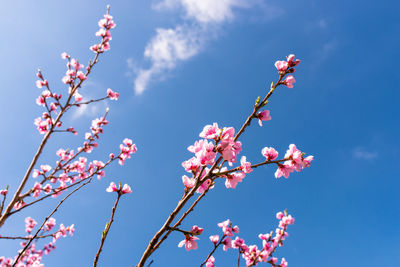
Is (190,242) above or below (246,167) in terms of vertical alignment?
below

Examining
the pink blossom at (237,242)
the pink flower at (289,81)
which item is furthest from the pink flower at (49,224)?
the pink flower at (289,81)

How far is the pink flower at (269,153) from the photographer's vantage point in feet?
7.63

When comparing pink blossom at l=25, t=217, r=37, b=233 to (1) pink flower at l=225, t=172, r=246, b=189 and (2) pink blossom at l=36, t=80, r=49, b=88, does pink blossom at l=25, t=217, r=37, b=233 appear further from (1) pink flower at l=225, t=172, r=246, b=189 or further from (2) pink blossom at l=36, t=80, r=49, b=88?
Answer: (1) pink flower at l=225, t=172, r=246, b=189

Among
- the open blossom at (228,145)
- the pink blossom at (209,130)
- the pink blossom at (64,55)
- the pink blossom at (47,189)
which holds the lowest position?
the open blossom at (228,145)

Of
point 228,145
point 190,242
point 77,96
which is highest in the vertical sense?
point 77,96

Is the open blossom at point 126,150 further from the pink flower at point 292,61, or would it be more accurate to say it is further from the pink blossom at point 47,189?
the pink flower at point 292,61

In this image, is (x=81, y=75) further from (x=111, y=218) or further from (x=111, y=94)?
(x=111, y=218)

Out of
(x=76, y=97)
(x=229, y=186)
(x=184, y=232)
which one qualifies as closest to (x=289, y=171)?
(x=229, y=186)

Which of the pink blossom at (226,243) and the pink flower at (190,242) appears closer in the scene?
the pink flower at (190,242)

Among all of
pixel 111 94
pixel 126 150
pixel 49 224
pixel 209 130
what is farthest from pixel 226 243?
pixel 49 224

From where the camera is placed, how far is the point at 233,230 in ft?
17.8

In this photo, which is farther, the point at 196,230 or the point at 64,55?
the point at 64,55

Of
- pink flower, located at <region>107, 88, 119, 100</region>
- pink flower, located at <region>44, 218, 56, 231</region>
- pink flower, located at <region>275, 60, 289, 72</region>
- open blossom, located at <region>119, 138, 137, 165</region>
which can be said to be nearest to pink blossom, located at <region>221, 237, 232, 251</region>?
pink flower, located at <region>275, 60, 289, 72</region>

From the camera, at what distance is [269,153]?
2.33m
